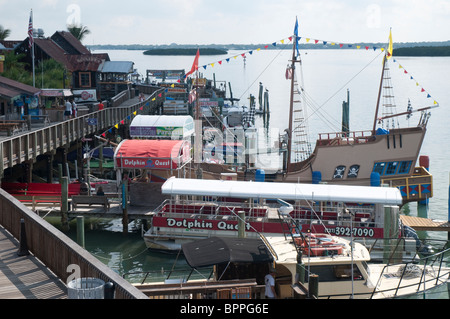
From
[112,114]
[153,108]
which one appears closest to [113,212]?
[112,114]

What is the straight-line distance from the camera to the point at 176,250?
28656mm

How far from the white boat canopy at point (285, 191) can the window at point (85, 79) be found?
4536cm

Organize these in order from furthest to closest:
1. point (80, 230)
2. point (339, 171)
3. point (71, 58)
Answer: point (71, 58), point (339, 171), point (80, 230)

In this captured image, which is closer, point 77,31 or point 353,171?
point 353,171

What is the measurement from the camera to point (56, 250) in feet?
47.8

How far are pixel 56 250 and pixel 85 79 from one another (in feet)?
193

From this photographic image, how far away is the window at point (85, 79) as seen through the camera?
71.2 metres

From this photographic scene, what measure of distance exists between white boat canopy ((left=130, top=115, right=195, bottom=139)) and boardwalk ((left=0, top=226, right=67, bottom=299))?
24.2 metres

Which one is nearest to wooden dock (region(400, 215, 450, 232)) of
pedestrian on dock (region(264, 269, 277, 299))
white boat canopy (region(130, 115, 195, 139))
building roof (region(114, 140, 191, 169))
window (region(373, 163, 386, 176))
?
window (region(373, 163, 386, 176))

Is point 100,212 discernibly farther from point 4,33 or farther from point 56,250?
point 4,33

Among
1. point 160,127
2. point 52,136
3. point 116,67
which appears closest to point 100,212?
→ point 52,136

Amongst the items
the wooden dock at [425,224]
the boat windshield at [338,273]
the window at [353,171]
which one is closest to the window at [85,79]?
the window at [353,171]
